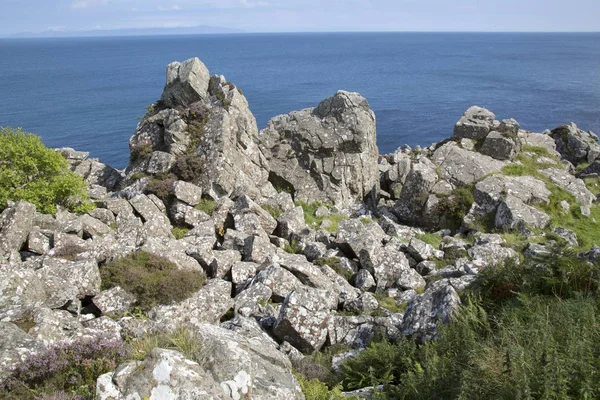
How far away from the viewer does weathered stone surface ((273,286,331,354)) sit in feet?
45.6

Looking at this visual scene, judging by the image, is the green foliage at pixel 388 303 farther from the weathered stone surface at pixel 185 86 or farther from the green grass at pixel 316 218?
the weathered stone surface at pixel 185 86

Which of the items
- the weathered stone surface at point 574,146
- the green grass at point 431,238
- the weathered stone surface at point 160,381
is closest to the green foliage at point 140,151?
the green grass at point 431,238

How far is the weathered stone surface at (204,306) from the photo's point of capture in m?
15.4

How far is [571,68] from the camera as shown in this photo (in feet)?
568

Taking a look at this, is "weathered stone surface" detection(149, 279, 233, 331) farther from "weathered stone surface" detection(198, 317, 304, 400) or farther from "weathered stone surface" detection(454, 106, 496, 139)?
"weathered stone surface" detection(454, 106, 496, 139)

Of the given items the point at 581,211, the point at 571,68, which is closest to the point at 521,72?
the point at 571,68

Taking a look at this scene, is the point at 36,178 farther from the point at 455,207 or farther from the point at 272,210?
the point at 455,207

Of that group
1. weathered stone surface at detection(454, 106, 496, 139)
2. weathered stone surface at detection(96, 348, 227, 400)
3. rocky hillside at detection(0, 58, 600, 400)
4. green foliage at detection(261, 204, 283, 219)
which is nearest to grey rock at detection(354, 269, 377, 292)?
rocky hillside at detection(0, 58, 600, 400)

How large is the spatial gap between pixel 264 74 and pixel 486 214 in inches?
5524

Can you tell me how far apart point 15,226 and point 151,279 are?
711cm

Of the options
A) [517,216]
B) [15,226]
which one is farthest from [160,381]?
[517,216]

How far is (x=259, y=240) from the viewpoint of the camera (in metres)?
21.6

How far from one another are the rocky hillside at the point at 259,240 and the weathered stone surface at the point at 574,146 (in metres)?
5.79

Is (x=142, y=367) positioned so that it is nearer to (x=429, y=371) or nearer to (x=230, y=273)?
(x=429, y=371)
